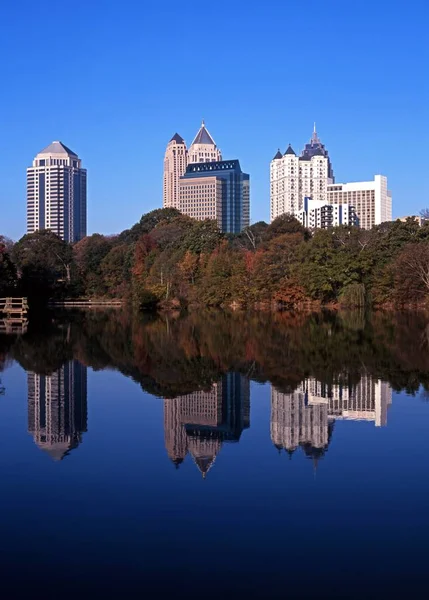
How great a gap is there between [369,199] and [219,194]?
31.7m

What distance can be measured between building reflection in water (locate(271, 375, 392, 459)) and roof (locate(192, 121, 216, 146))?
568ft

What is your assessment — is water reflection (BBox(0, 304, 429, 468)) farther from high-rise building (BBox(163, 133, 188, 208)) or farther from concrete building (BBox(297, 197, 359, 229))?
high-rise building (BBox(163, 133, 188, 208))

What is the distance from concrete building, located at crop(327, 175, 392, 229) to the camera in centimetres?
14050

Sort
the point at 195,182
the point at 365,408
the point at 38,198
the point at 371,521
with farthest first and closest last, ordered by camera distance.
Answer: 1. the point at 38,198
2. the point at 195,182
3. the point at 365,408
4. the point at 371,521

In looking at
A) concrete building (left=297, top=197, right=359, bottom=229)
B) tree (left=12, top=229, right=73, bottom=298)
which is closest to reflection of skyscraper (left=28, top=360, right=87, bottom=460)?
tree (left=12, top=229, right=73, bottom=298)

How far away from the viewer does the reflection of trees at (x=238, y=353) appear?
14.6 meters

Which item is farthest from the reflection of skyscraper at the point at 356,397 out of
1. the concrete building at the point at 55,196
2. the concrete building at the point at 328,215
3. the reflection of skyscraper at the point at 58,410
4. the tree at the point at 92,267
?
the concrete building at the point at 55,196

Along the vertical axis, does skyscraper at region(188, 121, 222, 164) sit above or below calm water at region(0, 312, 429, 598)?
above

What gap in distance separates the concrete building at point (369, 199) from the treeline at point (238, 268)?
262 ft

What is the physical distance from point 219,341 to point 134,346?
2776 mm

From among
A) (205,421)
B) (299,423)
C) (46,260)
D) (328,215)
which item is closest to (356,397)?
(299,423)

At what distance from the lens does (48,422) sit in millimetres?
10320

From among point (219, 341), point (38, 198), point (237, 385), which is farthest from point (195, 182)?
point (237, 385)

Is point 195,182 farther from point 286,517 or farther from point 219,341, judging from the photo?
point 286,517
